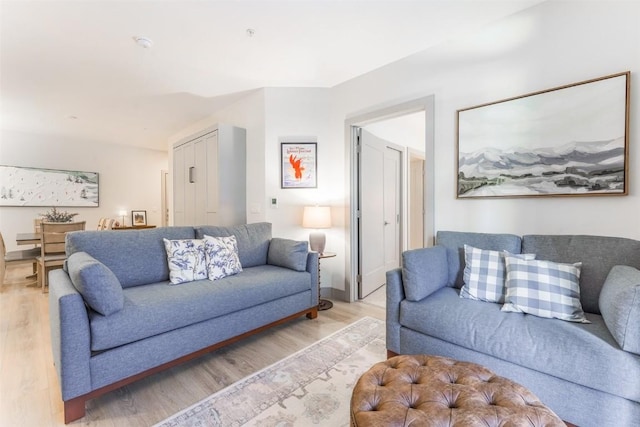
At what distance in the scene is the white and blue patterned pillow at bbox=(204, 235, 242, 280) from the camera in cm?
234

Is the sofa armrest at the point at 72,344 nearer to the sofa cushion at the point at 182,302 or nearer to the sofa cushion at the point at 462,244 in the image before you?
the sofa cushion at the point at 182,302

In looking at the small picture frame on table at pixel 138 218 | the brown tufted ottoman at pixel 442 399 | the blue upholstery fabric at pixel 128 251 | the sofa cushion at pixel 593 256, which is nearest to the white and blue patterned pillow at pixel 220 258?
the blue upholstery fabric at pixel 128 251

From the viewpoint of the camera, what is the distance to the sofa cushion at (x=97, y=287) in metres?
1.51

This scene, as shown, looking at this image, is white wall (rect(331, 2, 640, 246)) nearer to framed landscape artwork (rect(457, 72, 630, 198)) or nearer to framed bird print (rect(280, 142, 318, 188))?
framed landscape artwork (rect(457, 72, 630, 198))

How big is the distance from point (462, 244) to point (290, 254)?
1518 millimetres

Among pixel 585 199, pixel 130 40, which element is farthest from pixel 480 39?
pixel 130 40

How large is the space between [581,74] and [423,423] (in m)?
2.39

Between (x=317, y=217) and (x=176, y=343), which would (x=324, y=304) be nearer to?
(x=317, y=217)

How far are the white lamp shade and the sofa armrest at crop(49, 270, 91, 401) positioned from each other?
2.07 m

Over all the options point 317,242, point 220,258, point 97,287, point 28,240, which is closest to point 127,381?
point 97,287

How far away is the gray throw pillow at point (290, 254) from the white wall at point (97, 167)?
543 cm

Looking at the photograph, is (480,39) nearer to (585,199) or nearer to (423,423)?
(585,199)

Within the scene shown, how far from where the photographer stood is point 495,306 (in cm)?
174

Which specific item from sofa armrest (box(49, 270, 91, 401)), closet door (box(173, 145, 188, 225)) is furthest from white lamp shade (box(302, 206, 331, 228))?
closet door (box(173, 145, 188, 225))
